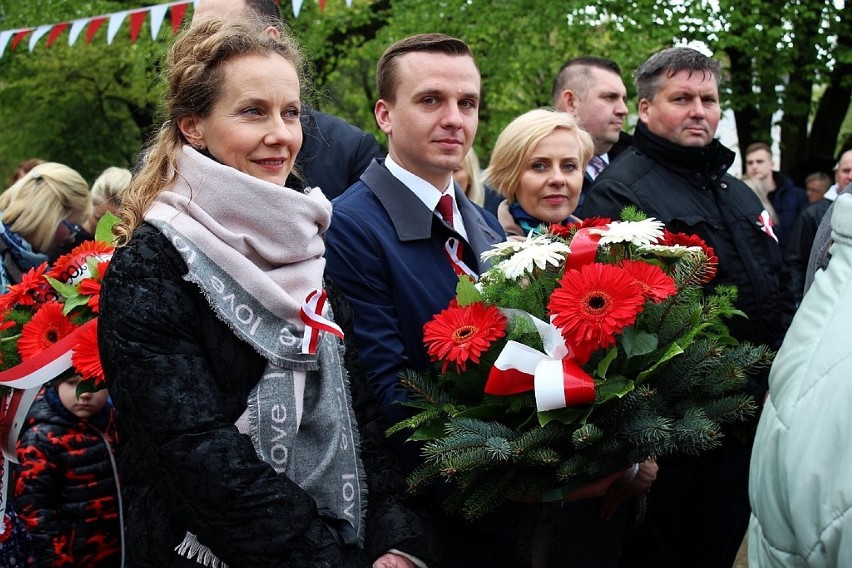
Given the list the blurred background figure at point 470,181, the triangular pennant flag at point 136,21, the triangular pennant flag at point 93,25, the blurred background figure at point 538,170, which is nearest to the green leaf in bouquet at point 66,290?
the blurred background figure at point 538,170

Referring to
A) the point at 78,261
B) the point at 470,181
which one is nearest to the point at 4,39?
the point at 470,181

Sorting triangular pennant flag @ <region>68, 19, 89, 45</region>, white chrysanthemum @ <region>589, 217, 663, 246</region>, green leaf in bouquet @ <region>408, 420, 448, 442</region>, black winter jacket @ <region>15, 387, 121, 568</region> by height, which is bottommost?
black winter jacket @ <region>15, 387, 121, 568</region>

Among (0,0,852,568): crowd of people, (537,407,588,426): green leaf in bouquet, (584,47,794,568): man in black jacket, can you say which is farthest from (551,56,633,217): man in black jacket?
(537,407,588,426): green leaf in bouquet

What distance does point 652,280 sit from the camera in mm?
2754

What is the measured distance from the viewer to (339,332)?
8.13ft

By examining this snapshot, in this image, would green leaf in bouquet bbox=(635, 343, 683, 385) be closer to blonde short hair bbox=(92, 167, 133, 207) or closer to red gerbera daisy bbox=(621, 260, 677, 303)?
red gerbera daisy bbox=(621, 260, 677, 303)

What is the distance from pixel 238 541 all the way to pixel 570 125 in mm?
2536

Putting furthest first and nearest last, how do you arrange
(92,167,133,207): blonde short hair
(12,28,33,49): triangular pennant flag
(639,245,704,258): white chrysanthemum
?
1. (12,28,33,49): triangular pennant flag
2. (92,167,133,207): blonde short hair
3. (639,245,704,258): white chrysanthemum

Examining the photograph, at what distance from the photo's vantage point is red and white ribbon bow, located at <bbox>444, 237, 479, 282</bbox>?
3309 millimetres

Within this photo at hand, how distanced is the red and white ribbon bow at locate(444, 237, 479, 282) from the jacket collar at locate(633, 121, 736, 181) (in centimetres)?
159

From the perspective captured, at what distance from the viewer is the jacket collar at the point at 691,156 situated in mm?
4551

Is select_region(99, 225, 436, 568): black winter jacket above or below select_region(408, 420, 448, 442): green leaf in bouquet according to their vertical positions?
above

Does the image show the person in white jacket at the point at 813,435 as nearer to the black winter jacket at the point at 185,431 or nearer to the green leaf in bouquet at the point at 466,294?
the black winter jacket at the point at 185,431

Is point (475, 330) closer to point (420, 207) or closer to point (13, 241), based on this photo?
point (420, 207)
